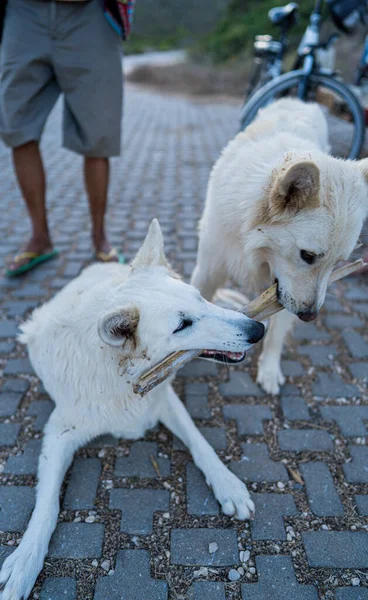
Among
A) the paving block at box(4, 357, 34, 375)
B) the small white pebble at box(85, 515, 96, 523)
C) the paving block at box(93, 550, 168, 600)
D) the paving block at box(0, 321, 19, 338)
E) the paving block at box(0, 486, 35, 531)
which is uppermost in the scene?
the paving block at box(93, 550, 168, 600)

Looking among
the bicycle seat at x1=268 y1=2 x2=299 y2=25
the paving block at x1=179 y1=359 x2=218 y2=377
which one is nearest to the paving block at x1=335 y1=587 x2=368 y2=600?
the paving block at x1=179 y1=359 x2=218 y2=377

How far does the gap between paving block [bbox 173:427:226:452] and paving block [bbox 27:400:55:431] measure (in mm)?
779

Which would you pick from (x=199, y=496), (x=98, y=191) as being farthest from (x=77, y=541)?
(x=98, y=191)

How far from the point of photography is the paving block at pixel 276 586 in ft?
5.56

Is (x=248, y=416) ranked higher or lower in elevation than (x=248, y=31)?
lower

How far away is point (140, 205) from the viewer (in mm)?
5156

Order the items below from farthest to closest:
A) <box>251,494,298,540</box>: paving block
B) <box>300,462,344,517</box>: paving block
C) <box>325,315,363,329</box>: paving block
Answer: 1. <box>325,315,363,329</box>: paving block
2. <box>300,462,344,517</box>: paving block
3. <box>251,494,298,540</box>: paving block

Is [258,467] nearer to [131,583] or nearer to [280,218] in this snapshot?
[131,583]

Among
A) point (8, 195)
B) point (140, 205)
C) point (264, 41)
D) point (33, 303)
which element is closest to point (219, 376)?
point (33, 303)

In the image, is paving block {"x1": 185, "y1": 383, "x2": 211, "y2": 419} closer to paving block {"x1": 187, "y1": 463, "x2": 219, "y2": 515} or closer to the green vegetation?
paving block {"x1": 187, "y1": 463, "x2": 219, "y2": 515}

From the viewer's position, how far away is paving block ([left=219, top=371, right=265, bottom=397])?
8.73 ft

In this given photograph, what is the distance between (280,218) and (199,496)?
143 cm

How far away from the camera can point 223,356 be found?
208 centimetres

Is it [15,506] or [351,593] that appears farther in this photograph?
[15,506]
